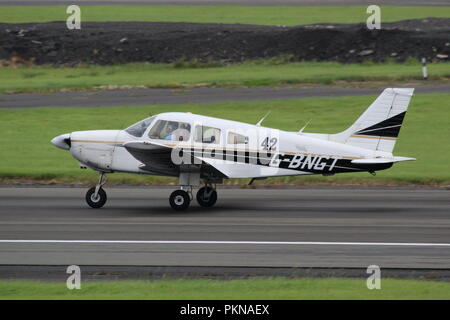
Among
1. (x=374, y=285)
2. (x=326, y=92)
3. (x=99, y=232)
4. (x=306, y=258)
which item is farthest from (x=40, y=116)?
(x=374, y=285)

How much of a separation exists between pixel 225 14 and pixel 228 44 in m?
11.1

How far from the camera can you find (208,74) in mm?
43969

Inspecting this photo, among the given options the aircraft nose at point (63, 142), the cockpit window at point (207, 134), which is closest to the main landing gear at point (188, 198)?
the cockpit window at point (207, 134)

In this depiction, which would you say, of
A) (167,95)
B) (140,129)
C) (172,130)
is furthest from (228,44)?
(172,130)

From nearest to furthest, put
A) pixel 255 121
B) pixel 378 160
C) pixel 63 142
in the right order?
pixel 378 160 → pixel 63 142 → pixel 255 121

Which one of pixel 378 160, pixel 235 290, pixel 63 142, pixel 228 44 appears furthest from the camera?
pixel 228 44

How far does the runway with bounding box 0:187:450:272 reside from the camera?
15.1m

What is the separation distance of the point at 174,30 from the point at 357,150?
3170 cm

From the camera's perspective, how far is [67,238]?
16953 mm

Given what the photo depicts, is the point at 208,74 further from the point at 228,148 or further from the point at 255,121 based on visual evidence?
the point at 228,148

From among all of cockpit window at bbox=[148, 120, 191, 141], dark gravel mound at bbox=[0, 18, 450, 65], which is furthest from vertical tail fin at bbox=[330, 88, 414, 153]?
dark gravel mound at bbox=[0, 18, 450, 65]

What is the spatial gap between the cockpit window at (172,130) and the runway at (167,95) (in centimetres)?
1586

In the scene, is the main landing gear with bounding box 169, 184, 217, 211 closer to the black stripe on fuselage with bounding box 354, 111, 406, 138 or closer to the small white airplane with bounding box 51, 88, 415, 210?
the small white airplane with bounding box 51, 88, 415, 210

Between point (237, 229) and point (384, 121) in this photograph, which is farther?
point (384, 121)
